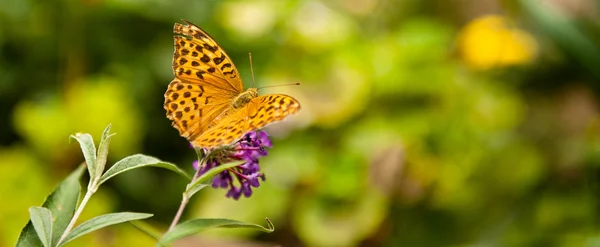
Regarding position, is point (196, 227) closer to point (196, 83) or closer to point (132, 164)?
point (132, 164)

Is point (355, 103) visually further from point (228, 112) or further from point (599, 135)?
point (228, 112)

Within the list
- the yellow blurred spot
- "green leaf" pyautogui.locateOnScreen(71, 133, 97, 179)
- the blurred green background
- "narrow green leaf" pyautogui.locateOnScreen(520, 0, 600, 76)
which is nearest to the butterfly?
"green leaf" pyautogui.locateOnScreen(71, 133, 97, 179)

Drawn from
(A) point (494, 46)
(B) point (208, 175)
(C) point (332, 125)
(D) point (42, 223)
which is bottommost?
(D) point (42, 223)

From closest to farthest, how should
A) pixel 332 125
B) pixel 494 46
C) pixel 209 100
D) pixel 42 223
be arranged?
pixel 42 223 → pixel 209 100 → pixel 332 125 → pixel 494 46

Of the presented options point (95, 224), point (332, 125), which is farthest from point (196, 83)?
point (332, 125)

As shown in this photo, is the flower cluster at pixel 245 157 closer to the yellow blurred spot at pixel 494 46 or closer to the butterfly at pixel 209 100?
the butterfly at pixel 209 100

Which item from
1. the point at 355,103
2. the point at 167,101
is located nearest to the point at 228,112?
the point at 167,101

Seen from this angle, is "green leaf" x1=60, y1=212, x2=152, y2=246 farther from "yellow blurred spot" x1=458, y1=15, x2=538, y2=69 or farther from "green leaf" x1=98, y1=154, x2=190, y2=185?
"yellow blurred spot" x1=458, y1=15, x2=538, y2=69

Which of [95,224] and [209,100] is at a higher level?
[209,100]
